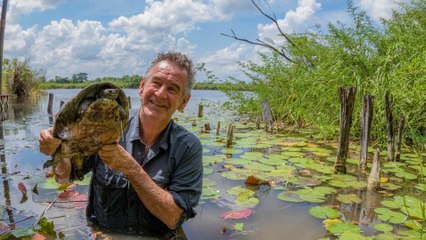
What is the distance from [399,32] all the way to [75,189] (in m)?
5.77

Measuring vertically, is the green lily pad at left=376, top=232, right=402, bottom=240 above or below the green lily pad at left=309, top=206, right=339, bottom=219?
above

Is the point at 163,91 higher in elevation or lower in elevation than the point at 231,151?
higher

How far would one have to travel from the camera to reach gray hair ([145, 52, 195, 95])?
263 cm

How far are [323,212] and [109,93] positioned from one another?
7.79ft

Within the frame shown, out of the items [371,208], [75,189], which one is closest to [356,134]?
[371,208]

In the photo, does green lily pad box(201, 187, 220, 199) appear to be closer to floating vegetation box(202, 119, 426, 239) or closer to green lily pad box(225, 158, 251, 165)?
floating vegetation box(202, 119, 426, 239)

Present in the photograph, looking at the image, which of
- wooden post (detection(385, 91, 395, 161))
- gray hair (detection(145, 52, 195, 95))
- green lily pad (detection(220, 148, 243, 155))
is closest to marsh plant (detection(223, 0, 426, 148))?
wooden post (detection(385, 91, 395, 161))

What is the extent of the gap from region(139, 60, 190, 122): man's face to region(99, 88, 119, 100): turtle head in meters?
0.78

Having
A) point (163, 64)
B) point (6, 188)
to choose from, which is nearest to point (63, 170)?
point (163, 64)

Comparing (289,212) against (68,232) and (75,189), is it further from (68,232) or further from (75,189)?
(75,189)

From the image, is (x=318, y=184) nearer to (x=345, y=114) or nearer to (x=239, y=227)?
(x=345, y=114)

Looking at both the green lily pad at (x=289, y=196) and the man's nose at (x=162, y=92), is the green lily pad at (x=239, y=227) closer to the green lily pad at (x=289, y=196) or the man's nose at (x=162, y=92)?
the green lily pad at (x=289, y=196)

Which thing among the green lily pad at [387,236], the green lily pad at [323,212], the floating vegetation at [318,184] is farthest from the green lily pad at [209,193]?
the green lily pad at [387,236]

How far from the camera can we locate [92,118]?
1758 millimetres
